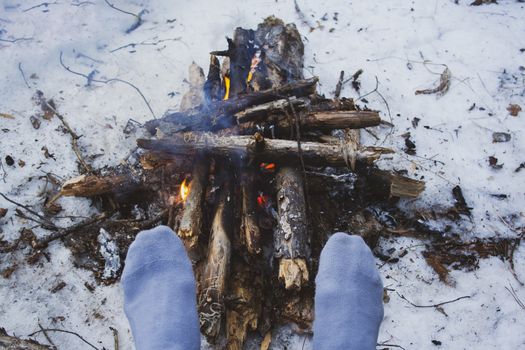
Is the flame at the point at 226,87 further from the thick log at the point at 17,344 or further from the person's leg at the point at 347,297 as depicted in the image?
the thick log at the point at 17,344

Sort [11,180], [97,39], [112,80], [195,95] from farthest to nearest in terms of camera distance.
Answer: [97,39], [112,80], [195,95], [11,180]

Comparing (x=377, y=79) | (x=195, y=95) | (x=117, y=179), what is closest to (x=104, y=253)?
(x=117, y=179)

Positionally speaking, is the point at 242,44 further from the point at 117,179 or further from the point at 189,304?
the point at 189,304

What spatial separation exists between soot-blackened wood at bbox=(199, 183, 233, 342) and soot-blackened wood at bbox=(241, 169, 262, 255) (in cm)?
10

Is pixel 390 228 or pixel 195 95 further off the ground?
pixel 195 95

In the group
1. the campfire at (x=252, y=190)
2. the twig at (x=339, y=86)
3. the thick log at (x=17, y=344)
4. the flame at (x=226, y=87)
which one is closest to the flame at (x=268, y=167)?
the campfire at (x=252, y=190)

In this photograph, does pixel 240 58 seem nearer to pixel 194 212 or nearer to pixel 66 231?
pixel 194 212

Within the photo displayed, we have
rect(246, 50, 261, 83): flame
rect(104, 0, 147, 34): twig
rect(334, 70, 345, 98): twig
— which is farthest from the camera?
rect(104, 0, 147, 34): twig

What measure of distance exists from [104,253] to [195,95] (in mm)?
1328

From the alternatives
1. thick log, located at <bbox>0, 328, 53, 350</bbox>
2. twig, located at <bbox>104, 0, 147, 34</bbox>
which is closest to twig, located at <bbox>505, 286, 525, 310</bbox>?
thick log, located at <bbox>0, 328, 53, 350</bbox>

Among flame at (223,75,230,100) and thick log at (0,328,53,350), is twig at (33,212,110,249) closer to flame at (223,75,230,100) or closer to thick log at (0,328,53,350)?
thick log at (0,328,53,350)

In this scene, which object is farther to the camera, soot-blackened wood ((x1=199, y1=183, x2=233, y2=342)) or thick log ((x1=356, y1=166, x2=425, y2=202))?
thick log ((x1=356, y1=166, x2=425, y2=202))

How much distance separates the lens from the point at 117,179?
8.82 ft

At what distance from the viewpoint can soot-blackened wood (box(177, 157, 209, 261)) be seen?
234 cm
